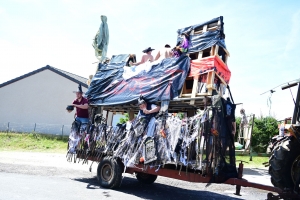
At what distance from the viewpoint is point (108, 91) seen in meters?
8.31

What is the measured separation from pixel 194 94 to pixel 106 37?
6.67 metres

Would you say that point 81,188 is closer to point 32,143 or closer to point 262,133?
point 32,143

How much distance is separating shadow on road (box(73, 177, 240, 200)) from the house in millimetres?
17840

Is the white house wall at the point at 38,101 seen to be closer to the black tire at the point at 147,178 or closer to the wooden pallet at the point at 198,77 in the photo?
the black tire at the point at 147,178

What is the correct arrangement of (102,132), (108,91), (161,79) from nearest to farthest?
(161,79)
(102,132)
(108,91)

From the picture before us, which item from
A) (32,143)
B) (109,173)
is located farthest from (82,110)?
(32,143)

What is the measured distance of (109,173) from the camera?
7.39 meters

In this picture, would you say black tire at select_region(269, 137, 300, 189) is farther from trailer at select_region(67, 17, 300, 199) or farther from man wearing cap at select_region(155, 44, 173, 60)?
man wearing cap at select_region(155, 44, 173, 60)

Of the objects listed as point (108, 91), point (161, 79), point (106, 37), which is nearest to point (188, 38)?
point (161, 79)

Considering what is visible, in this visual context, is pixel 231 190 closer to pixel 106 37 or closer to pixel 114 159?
pixel 114 159

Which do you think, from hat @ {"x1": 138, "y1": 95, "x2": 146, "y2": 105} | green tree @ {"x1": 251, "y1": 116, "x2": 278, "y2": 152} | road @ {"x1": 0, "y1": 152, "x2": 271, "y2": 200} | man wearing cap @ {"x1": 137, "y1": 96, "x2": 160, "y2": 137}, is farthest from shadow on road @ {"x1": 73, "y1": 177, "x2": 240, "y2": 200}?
green tree @ {"x1": 251, "y1": 116, "x2": 278, "y2": 152}

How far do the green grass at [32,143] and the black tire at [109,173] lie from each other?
10.3 metres

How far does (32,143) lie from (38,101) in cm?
815

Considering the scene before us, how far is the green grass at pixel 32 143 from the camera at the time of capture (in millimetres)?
17141
